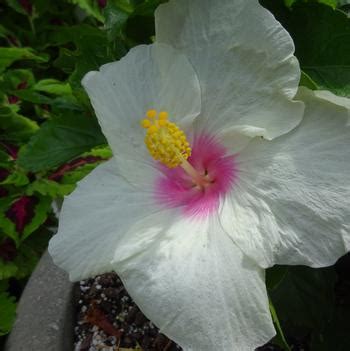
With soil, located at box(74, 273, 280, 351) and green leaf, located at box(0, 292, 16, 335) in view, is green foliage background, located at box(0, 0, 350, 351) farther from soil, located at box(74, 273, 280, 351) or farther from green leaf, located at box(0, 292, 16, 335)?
soil, located at box(74, 273, 280, 351)

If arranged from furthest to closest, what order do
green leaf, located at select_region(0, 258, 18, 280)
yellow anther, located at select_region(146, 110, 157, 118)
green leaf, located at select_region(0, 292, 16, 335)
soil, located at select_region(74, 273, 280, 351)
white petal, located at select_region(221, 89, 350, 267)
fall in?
green leaf, located at select_region(0, 258, 18, 280), green leaf, located at select_region(0, 292, 16, 335), soil, located at select_region(74, 273, 280, 351), yellow anther, located at select_region(146, 110, 157, 118), white petal, located at select_region(221, 89, 350, 267)

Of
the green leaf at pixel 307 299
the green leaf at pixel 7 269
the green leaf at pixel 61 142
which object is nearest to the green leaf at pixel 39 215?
the green leaf at pixel 7 269

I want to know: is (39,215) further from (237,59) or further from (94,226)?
(237,59)

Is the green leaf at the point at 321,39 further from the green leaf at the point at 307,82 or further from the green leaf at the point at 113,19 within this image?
the green leaf at the point at 113,19

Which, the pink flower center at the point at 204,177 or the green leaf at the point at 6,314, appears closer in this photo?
the pink flower center at the point at 204,177

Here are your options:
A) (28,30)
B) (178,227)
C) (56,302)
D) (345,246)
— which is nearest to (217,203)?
(178,227)

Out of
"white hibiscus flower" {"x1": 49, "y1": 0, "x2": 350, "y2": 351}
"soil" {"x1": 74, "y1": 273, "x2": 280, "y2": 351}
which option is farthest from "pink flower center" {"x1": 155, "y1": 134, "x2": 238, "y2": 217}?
"soil" {"x1": 74, "y1": 273, "x2": 280, "y2": 351}
